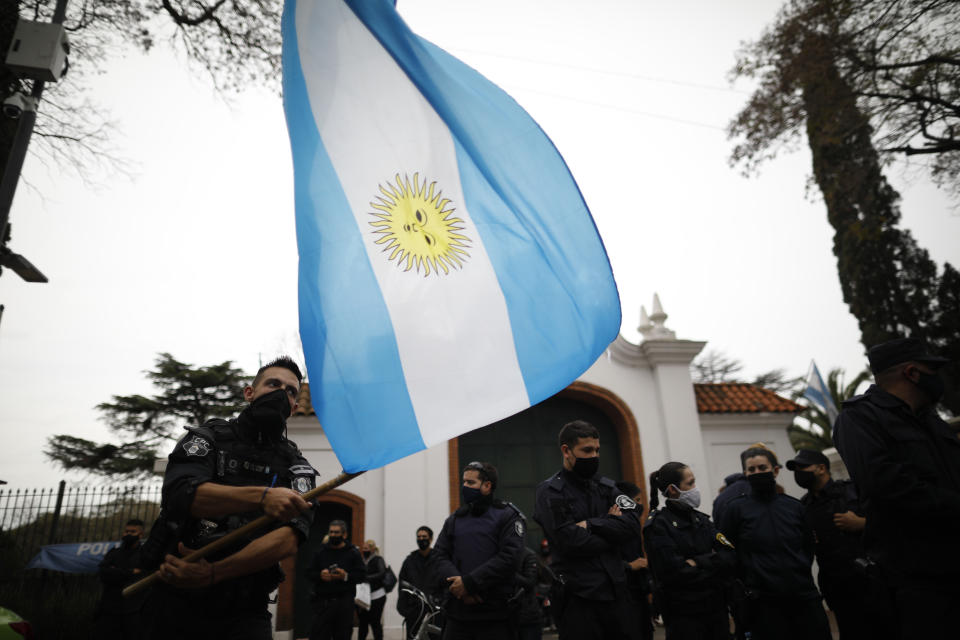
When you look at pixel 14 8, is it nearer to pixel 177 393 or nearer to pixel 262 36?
pixel 262 36

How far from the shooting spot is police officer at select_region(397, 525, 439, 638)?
7383 millimetres

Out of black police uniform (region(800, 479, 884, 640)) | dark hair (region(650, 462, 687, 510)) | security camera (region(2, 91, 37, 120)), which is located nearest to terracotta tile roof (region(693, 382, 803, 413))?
black police uniform (region(800, 479, 884, 640))

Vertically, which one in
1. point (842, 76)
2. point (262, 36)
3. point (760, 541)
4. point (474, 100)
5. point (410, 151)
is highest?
point (842, 76)

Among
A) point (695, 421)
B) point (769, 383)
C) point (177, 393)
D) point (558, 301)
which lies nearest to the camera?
point (558, 301)

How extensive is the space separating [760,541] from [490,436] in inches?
386

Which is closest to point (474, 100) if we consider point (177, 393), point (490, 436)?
point (490, 436)

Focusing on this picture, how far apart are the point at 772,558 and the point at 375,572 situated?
740 centimetres

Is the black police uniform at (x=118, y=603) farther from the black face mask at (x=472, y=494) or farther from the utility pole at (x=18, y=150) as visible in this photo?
the black face mask at (x=472, y=494)

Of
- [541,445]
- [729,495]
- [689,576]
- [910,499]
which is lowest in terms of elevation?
[689,576]

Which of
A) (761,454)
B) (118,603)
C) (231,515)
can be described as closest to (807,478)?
(761,454)

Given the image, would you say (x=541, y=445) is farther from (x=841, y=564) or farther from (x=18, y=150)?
(x=18, y=150)

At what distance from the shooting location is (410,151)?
3188 millimetres

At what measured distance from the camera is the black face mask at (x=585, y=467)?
4.28 meters

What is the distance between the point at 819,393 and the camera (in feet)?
48.2
